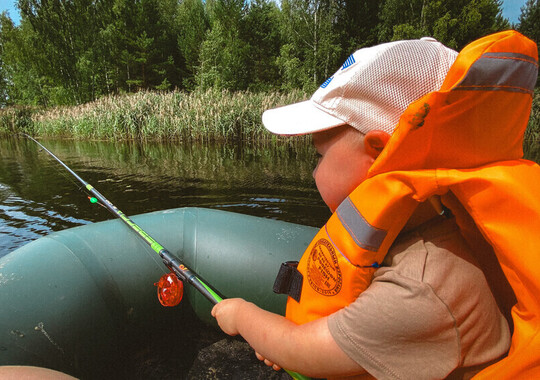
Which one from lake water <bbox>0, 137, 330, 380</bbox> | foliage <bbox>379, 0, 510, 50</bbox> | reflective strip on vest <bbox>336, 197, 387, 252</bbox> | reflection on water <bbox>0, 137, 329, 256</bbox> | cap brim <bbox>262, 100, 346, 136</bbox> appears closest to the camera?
reflective strip on vest <bbox>336, 197, 387, 252</bbox>

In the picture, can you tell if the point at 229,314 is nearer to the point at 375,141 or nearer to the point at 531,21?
the point at 375,141

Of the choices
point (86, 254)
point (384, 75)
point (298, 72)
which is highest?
point (298, 72)

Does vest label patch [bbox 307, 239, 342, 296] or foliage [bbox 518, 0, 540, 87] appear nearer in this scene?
vest label patch [bbox 307, 239, 342, 296]

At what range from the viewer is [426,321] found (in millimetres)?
564

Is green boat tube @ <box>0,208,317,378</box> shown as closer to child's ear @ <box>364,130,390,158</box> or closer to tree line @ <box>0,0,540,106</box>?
child's ear @ <box>364,130,390,158</box>

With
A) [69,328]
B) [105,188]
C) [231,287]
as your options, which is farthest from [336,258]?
[105,188]

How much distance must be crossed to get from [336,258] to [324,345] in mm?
194

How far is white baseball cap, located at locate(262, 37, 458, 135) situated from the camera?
0.71 m

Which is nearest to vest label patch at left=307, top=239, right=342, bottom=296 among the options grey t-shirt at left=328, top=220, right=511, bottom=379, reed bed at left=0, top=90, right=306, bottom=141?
grey t-shirt at left=328, top=220, right=511, bottom=379

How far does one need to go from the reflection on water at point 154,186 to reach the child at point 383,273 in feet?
8.33

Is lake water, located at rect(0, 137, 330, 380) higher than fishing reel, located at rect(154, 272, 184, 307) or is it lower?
lower

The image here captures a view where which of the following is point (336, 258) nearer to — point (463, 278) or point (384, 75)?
point (463, 278)

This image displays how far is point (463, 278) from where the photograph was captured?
23.6 inches

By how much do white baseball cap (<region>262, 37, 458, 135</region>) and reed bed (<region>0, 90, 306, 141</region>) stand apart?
8078 millimetres
